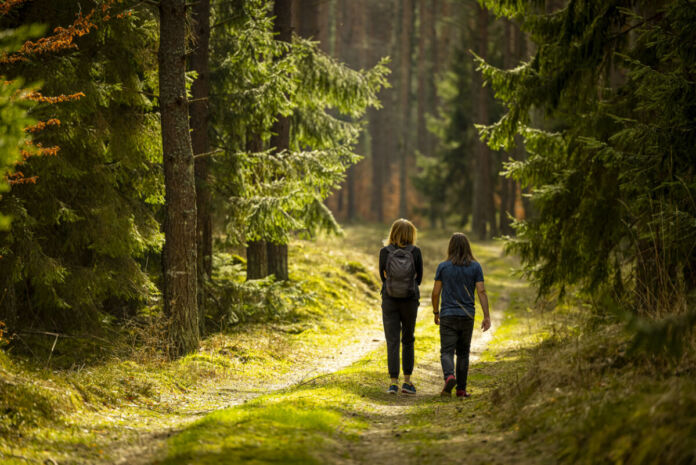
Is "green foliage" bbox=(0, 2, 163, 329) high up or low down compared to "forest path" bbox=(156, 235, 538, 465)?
up

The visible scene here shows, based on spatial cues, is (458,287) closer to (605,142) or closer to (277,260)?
(605,142)

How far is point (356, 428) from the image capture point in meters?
6.03

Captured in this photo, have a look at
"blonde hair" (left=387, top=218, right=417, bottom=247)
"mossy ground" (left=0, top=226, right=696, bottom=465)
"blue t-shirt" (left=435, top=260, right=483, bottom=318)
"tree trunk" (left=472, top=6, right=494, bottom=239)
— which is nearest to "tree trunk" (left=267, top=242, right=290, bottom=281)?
"mossy ground" (left=0, top=226, right=696, bottom=465)

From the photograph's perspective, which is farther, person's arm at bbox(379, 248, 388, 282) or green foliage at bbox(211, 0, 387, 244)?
green foliage at bbox(211, 0, 387, 244)

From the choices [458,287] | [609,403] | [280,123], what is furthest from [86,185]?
[609,403]

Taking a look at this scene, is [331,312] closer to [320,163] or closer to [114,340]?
[320,163]

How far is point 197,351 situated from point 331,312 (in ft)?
19.1

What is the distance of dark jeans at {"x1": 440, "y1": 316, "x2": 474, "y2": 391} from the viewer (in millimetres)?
7750

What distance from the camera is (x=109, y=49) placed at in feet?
32.2

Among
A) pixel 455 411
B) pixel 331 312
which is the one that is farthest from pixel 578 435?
pixel 331 312

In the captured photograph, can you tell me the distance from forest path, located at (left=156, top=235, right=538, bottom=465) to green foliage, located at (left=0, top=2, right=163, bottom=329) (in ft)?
12.2

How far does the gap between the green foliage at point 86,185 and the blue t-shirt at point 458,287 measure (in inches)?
203

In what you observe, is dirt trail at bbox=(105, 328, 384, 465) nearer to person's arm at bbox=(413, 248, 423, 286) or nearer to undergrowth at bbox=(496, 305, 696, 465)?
person's arm at bbox=(413, 248, 423, 286)

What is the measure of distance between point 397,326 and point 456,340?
84 cm
